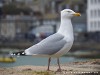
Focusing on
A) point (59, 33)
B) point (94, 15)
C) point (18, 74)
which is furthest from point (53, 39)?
point (94, 15)

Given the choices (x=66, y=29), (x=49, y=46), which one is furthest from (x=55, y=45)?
(x=66, y=29)

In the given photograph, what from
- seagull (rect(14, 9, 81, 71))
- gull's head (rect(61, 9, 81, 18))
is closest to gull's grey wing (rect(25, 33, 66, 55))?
seagull (rect(14, 9, 81, 71))

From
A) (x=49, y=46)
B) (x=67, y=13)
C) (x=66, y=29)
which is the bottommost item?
(x=49, y=46)

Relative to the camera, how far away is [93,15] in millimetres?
78188

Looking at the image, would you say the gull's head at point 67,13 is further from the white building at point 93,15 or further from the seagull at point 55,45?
the white building at point 93,15

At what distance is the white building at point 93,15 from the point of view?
7650cm

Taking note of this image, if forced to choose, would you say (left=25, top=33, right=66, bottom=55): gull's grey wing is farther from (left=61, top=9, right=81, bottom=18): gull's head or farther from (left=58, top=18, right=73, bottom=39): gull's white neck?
(left=61, top=9, right=81, bottom=18): gull's head

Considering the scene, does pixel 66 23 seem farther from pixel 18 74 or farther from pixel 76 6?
pixel 76 6

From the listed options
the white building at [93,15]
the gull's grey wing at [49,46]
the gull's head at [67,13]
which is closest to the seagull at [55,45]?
the gull's grey wing at [49,46]

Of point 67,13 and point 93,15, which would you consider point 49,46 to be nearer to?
point 67,13

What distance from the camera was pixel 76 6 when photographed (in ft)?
273

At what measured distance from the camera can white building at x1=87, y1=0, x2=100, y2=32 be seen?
3012 inches

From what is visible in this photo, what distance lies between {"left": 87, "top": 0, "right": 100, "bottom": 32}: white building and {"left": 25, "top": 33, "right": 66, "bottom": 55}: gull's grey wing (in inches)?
2661

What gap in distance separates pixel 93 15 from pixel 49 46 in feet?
229
